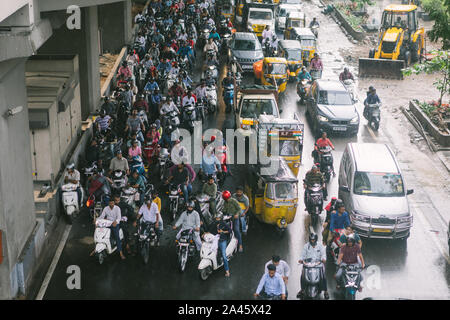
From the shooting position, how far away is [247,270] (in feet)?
53.1

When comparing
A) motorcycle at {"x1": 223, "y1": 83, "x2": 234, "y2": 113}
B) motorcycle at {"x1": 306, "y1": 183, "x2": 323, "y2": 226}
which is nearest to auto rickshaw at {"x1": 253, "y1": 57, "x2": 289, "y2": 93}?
motorcycle at {"x1": 223, "y1": 83, "x2": 234, "y2": 113}

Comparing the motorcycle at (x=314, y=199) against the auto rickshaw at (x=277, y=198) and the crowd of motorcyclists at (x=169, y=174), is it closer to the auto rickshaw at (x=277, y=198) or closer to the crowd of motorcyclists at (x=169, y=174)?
the crowd of motorcyclists at (x=169, y=174)

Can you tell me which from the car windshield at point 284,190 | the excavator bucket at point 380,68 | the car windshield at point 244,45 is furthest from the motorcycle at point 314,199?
the excavator bucket at point 380,68

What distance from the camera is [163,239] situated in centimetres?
1762

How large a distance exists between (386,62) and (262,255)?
21.0 m

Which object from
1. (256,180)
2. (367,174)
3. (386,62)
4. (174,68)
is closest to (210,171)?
(256,180)

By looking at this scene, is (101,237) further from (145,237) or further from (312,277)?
(312,277)

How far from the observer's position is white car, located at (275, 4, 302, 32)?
4594 centimetres

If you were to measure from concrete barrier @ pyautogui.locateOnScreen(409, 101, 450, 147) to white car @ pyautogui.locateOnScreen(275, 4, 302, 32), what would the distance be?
17486 millimetres

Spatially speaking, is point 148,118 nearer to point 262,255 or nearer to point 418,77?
point 262,255

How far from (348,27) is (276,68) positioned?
686 inches

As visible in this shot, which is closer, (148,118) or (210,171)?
(210,171)

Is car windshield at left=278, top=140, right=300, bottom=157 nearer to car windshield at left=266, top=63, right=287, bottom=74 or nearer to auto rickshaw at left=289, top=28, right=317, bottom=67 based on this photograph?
car windshield at left=266, top=63, right=287, bottom=74

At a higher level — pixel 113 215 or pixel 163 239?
pixel 113 215
